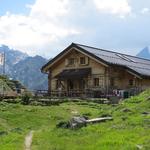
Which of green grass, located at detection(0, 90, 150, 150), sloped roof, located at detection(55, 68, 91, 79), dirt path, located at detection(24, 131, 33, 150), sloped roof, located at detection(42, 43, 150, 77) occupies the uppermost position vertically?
sloped roof, located at detection(42, 43, 150, 77)

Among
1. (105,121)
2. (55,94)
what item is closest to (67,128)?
(105,121)

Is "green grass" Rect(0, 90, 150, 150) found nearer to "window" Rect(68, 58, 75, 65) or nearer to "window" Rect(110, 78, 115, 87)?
"window" Rect(110, 78, 115, 87)

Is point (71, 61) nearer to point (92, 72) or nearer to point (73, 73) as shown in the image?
point (73, 73)

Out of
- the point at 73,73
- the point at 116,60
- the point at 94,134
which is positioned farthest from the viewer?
the point at 73,73

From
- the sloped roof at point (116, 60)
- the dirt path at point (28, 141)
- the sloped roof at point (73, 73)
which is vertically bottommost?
the dirt path at point (28, 141)

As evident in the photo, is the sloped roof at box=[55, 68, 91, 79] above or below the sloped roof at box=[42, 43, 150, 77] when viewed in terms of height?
below

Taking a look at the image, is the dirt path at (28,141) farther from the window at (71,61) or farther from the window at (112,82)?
the window at (71,61)

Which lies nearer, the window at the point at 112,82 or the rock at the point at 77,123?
the rock at the point at 77,123

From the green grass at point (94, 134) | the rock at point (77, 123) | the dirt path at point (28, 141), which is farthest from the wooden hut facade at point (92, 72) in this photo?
the dirt path at point (28, 141)

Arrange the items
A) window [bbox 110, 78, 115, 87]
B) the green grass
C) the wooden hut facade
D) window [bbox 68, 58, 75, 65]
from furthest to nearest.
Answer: window [bbox 68, 58, 75, 65]
window [bbox 110, 78, 115, 87]
the wooden hut facade
the green grass

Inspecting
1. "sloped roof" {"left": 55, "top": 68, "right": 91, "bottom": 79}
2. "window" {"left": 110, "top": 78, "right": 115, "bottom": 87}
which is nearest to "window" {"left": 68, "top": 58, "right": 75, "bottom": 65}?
"sloped roof" {"left": 55, "top": 68, "right": 91, "bottom": 79}

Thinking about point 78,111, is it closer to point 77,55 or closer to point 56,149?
point 56,149

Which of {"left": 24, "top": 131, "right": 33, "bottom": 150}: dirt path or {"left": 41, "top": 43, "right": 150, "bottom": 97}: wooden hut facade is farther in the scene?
{"left": 41, "top": 43, "right": 150, "bottom": 97}: wooden hut facade

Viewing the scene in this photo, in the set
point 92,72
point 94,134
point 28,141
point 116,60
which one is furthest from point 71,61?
point 94,134
